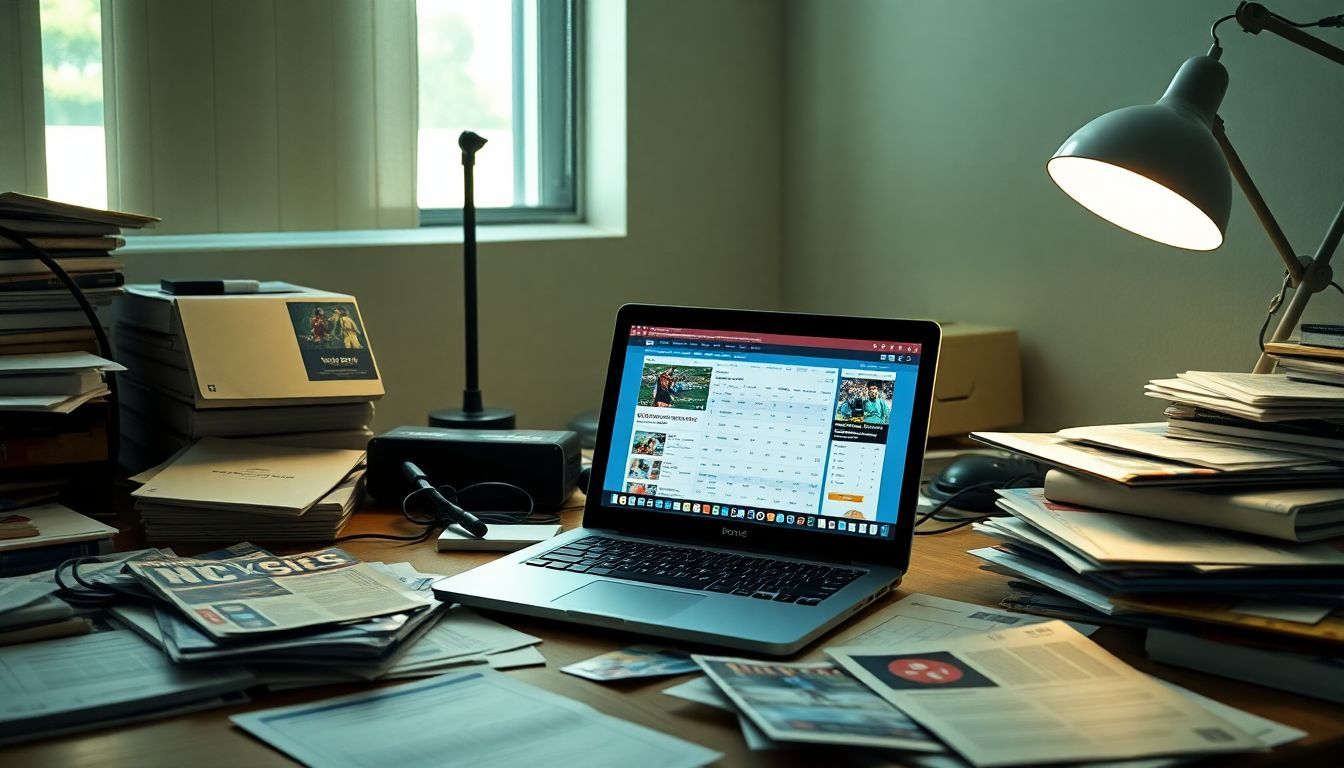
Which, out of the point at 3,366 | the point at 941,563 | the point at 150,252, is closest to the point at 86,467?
the point at 3,366

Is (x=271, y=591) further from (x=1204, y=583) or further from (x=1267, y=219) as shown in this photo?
(x=1267, y=219)

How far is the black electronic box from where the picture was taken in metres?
1.54

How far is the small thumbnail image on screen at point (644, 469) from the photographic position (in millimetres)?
1300

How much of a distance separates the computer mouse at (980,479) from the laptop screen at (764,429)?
0.30 meters

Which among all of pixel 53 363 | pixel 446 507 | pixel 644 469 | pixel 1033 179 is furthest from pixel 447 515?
pixel 1033 179

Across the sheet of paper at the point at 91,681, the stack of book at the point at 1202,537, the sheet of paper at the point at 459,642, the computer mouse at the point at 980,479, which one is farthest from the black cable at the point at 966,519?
the sheet of paper at the point at 91,681

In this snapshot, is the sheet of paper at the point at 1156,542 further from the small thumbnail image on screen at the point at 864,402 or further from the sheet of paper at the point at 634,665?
the sheet of paper at the point at 634,665

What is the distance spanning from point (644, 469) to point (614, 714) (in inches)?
16.7

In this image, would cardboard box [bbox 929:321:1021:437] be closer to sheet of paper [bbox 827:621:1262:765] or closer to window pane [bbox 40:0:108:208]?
sheet of paper [bbox 827:621:1262:765]

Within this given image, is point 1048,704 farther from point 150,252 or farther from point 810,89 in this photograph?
point 810,89

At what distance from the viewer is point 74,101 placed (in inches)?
74.6

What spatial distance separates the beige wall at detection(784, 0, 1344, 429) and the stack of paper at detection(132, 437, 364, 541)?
3.76ft

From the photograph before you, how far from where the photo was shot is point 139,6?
1855mm

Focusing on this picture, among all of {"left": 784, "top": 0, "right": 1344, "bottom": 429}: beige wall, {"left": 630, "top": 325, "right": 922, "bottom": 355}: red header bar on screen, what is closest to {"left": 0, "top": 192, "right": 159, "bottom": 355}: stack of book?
{"left": 630, "top": 325, "right": 922, "bottom": 355}: red header bar on screen
